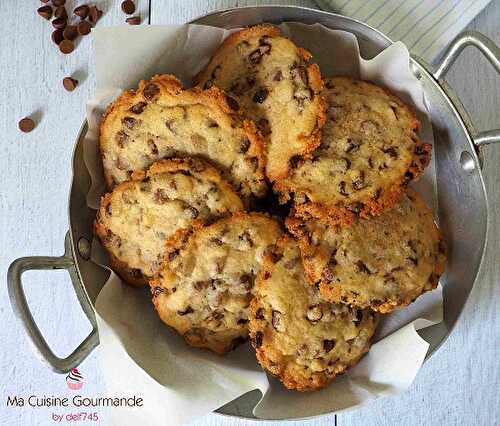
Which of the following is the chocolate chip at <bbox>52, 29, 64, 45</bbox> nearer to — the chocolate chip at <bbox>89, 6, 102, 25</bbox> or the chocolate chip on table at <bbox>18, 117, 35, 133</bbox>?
the chocolate chip at <bbox>89, 6, 102, 25</bbox>

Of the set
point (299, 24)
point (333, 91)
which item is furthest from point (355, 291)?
point (299, 24)

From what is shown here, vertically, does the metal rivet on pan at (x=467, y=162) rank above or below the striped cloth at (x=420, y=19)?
below

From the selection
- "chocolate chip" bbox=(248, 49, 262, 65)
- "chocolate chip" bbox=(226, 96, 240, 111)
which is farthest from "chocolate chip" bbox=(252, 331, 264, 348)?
"chocolate chip" bbox=(248, 49, 262, 65)

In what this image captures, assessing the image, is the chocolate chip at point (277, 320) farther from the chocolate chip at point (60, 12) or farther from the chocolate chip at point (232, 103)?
the chocolate chip at point (60, 12)

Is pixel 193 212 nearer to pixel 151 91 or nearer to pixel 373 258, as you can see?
pixel 151 91

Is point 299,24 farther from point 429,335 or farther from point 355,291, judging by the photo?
point 429,335

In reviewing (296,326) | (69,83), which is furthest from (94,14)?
(296,326)

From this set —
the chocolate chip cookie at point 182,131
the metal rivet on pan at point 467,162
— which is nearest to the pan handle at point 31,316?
the chocolate chip cookie at point 182,131
